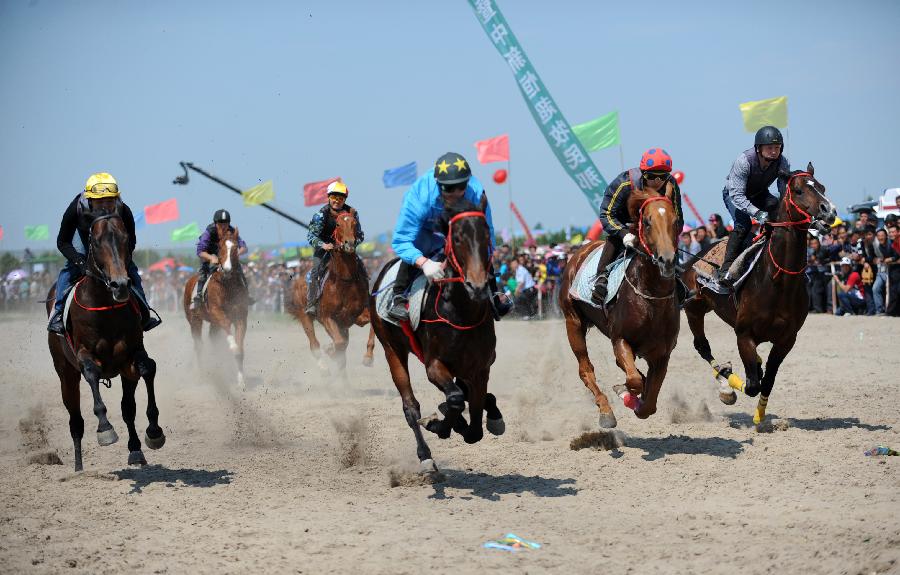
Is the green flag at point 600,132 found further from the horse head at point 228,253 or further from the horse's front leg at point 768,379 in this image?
the horse's front leg at point 768,379

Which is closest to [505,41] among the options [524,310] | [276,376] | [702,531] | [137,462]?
[524,310]

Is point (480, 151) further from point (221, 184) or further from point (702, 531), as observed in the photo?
point (702, 531)

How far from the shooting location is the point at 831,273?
2433cm

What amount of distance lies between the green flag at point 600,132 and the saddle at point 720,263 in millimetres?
16817

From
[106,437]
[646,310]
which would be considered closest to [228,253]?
[106,437]

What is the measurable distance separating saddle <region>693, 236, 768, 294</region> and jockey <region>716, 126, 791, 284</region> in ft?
0.41

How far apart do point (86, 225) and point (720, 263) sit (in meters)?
7.08

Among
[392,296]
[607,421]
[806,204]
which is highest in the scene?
[806,204]

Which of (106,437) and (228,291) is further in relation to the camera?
(228,291)

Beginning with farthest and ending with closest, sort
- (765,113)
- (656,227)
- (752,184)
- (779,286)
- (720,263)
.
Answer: (765,113)
(720,263)
(752,184)
(779,286)
(656,227)

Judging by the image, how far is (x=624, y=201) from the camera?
35.2 ft

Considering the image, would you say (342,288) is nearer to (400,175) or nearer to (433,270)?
(433,270)

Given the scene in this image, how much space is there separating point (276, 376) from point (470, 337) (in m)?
10.1

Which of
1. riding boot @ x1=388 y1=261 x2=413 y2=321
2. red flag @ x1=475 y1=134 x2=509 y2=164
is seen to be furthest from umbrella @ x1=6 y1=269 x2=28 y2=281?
riding boot @ x1=388 y1=261 x2=413 y2=321
